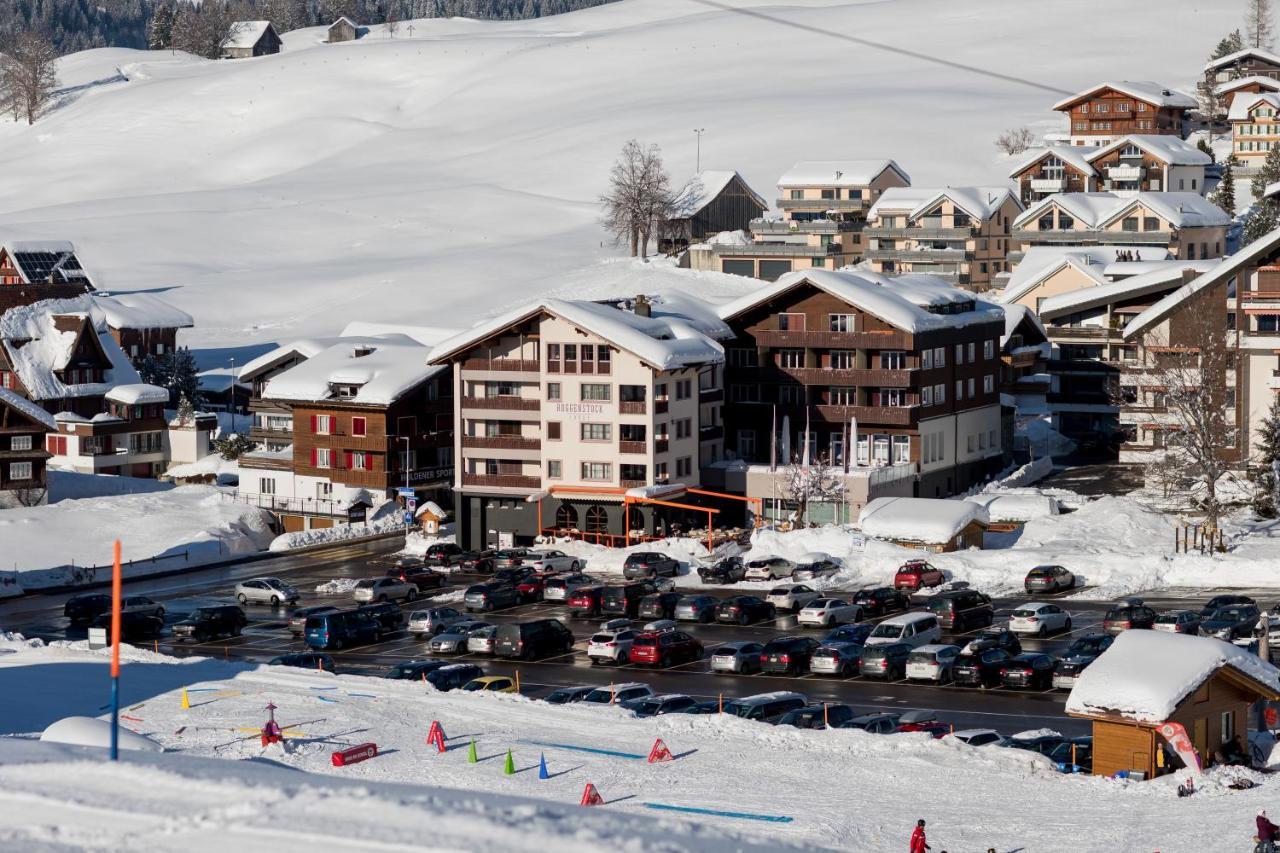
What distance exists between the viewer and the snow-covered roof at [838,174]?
449 feet

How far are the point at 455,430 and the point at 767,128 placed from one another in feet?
360

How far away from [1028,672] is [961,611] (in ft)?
26.3

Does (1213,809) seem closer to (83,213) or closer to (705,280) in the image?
(705,280)

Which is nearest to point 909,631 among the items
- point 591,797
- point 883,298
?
point 591,797

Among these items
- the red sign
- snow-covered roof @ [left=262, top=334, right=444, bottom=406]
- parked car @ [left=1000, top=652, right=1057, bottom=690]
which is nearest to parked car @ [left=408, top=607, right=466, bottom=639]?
parked car @ [left=1000, top=652, right=1057, bottom=690]

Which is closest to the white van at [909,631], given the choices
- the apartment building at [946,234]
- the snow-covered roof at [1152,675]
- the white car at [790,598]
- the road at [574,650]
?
the road at [574,650]

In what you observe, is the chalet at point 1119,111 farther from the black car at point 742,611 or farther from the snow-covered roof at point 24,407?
the black car at point 742,611

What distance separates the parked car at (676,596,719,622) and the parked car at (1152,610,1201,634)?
12.3 meters

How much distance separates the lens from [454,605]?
203ft

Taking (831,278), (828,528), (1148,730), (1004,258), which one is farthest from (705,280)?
(1148,730)

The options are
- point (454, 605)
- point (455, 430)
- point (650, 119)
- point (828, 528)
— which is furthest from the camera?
point (650, 119)

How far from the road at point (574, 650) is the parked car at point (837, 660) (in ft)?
0.83

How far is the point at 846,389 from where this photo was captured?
77562mm

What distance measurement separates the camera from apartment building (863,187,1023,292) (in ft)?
414
